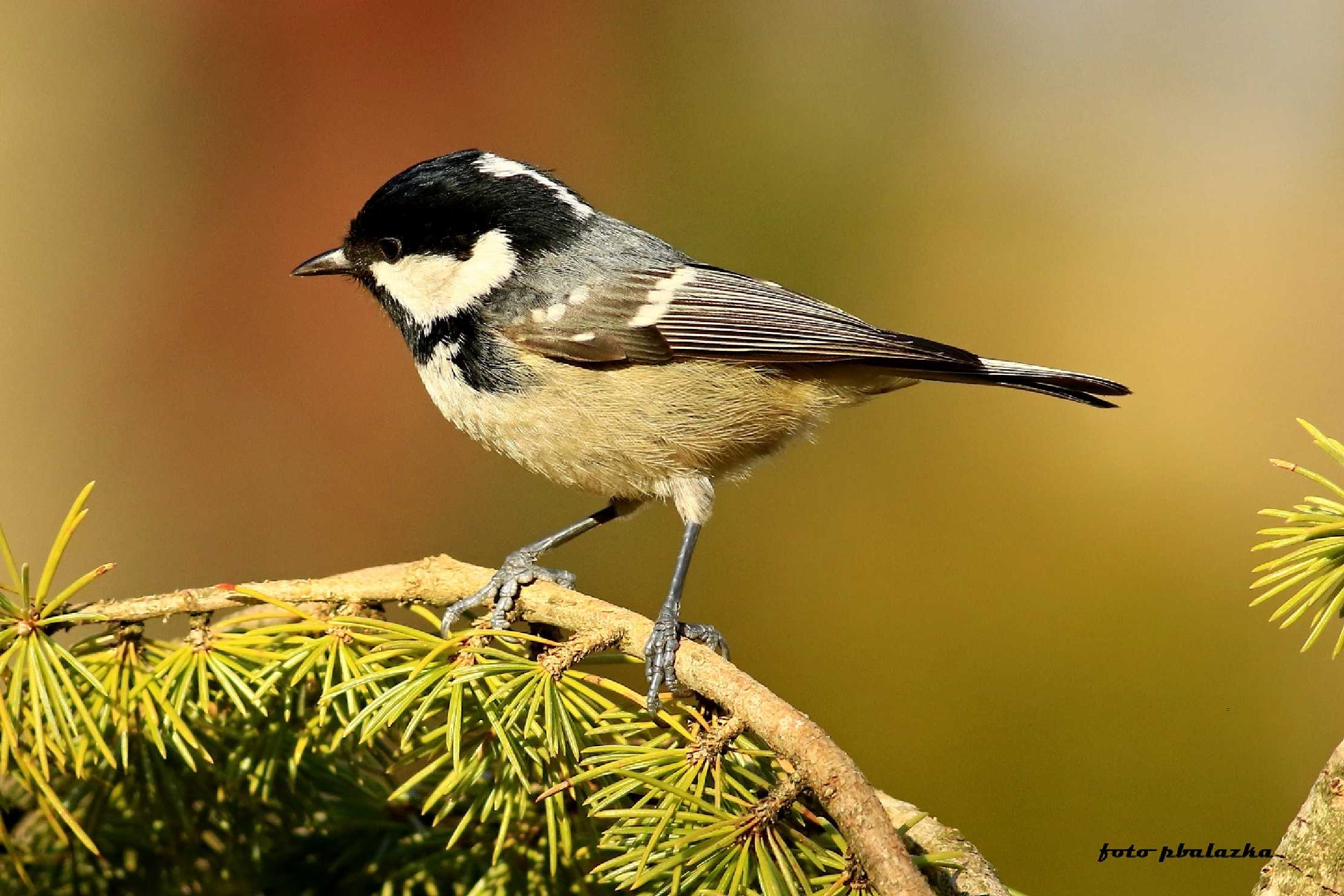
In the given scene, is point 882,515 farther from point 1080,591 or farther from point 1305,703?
point 1305,703

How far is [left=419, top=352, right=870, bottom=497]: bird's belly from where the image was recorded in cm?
185

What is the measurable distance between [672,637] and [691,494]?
65cm

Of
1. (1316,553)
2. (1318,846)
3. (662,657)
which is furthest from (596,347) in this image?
(1318,846)

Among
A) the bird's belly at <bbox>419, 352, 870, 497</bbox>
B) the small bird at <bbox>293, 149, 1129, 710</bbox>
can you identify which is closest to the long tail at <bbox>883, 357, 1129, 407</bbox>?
the small bird at <bbox>293, 149, 1129, 710</bbox>

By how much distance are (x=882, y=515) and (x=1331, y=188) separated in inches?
67.5

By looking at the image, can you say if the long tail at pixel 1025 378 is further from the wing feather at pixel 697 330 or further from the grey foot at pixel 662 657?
the grey foot at pixel 662 657

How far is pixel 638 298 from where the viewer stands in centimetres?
200

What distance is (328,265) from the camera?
208 cm

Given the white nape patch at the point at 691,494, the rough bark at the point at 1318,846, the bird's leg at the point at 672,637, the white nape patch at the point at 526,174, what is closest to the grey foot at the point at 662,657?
the bird's leg at the point at 672,637

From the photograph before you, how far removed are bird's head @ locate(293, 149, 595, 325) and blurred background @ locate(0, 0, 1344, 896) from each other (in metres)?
0.17

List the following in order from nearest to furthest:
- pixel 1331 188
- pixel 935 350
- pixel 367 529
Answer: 1. pixel 935 350
2. pixel 1331 188
3. pixel 367 529

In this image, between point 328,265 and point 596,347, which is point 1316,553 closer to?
point 596,347

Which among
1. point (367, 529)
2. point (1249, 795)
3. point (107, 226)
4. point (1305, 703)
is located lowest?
point (367, 529)

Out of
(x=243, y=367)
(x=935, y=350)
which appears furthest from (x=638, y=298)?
(x=243, y=367)
